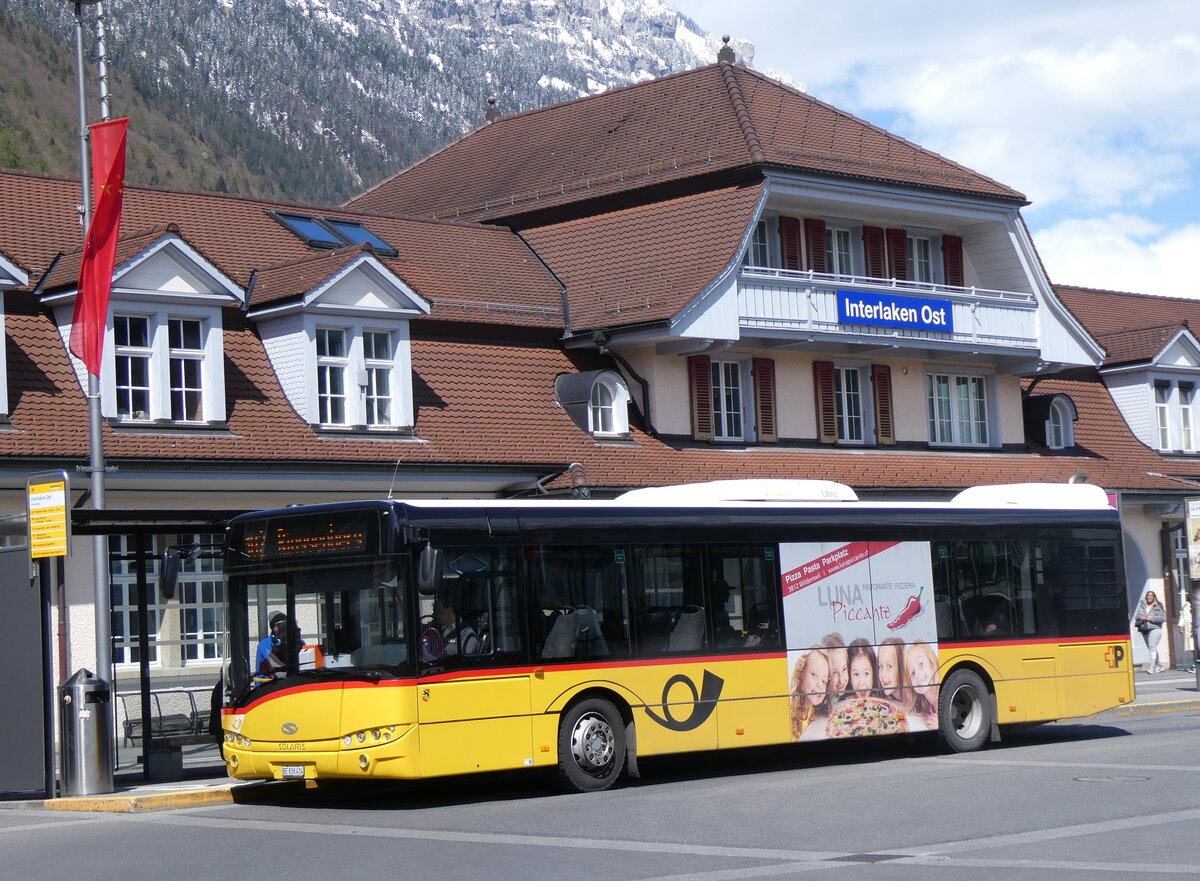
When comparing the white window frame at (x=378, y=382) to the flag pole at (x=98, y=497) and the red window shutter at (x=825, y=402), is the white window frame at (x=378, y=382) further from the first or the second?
the red window shutter at (x=825, y=402)

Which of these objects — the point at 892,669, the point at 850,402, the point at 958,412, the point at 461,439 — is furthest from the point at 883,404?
the point at 892,669

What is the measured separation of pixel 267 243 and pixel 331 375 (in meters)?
3.57

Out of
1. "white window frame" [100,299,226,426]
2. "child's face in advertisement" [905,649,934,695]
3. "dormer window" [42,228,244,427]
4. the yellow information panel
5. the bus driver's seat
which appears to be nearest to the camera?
the yellow information panel

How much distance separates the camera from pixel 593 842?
1367 centimetres

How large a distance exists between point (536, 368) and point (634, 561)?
12977 millimetres

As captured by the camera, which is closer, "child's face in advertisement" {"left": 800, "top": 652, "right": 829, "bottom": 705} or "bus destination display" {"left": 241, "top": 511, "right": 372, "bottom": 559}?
"bus destination display" {"left": 241, "top": 511, "right": 372, "bottom": 559}

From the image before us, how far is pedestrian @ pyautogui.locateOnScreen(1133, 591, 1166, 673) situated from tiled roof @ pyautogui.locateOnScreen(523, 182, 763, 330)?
11385 millimetres

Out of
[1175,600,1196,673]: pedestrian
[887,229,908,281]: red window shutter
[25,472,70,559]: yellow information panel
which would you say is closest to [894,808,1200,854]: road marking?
[25,472,70,559]: yellow information panel

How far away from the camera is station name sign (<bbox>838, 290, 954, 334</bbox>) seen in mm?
33625

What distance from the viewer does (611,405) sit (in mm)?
31422

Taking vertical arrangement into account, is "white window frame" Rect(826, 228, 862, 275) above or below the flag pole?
above

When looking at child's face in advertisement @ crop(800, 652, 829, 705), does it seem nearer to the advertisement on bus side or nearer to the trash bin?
the advertisement on bus side

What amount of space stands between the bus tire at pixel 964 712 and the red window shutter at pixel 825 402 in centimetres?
1338

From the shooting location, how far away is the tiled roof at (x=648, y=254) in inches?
1238
